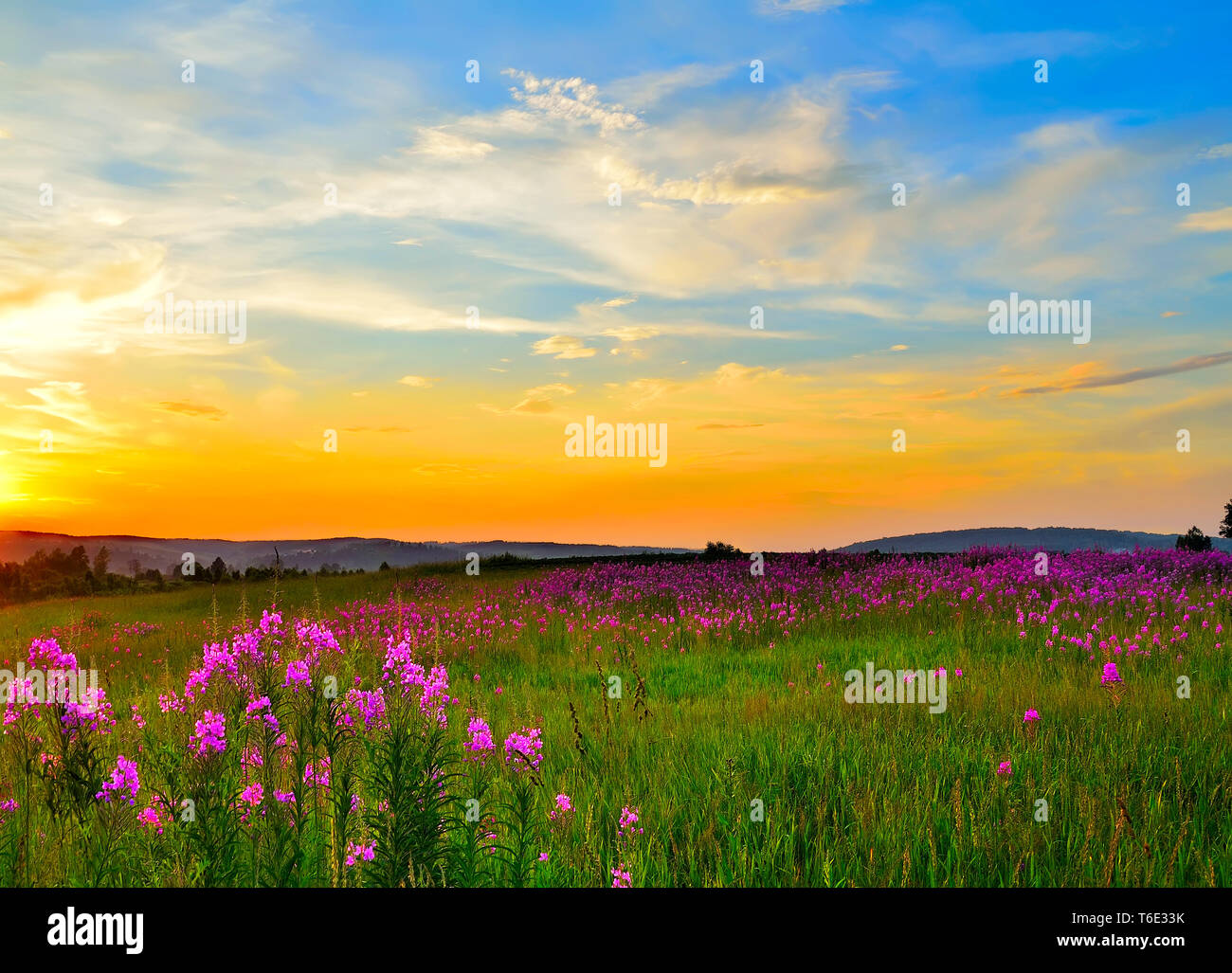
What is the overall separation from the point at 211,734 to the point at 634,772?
115 inches

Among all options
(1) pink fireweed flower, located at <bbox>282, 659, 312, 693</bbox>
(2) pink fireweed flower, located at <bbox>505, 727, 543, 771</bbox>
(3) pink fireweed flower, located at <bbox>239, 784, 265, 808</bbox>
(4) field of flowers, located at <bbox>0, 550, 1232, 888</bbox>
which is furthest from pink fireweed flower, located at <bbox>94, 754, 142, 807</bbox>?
→ (2) pink fireweed flower, located at <bbox>505, 727, 543, 771</bbox>

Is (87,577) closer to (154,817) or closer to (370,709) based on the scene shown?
(154,817)

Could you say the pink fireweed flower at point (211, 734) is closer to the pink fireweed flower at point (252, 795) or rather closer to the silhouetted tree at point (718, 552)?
the pink fireweed flower at point (252, 795)

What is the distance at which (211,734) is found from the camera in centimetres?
352

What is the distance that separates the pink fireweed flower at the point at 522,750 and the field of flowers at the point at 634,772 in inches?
1.2

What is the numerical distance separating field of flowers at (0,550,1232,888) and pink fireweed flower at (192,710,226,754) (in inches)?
0.9

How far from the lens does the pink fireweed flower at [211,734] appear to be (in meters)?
3.37

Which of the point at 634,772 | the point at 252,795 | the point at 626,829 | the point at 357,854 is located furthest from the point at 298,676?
the point at 634,772

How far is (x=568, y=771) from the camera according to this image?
5.31m

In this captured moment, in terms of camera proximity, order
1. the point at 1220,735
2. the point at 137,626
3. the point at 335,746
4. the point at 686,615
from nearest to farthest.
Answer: the point at 335,746 < the point at 1220,735 < the point at 686,615 < the point at 137,626
